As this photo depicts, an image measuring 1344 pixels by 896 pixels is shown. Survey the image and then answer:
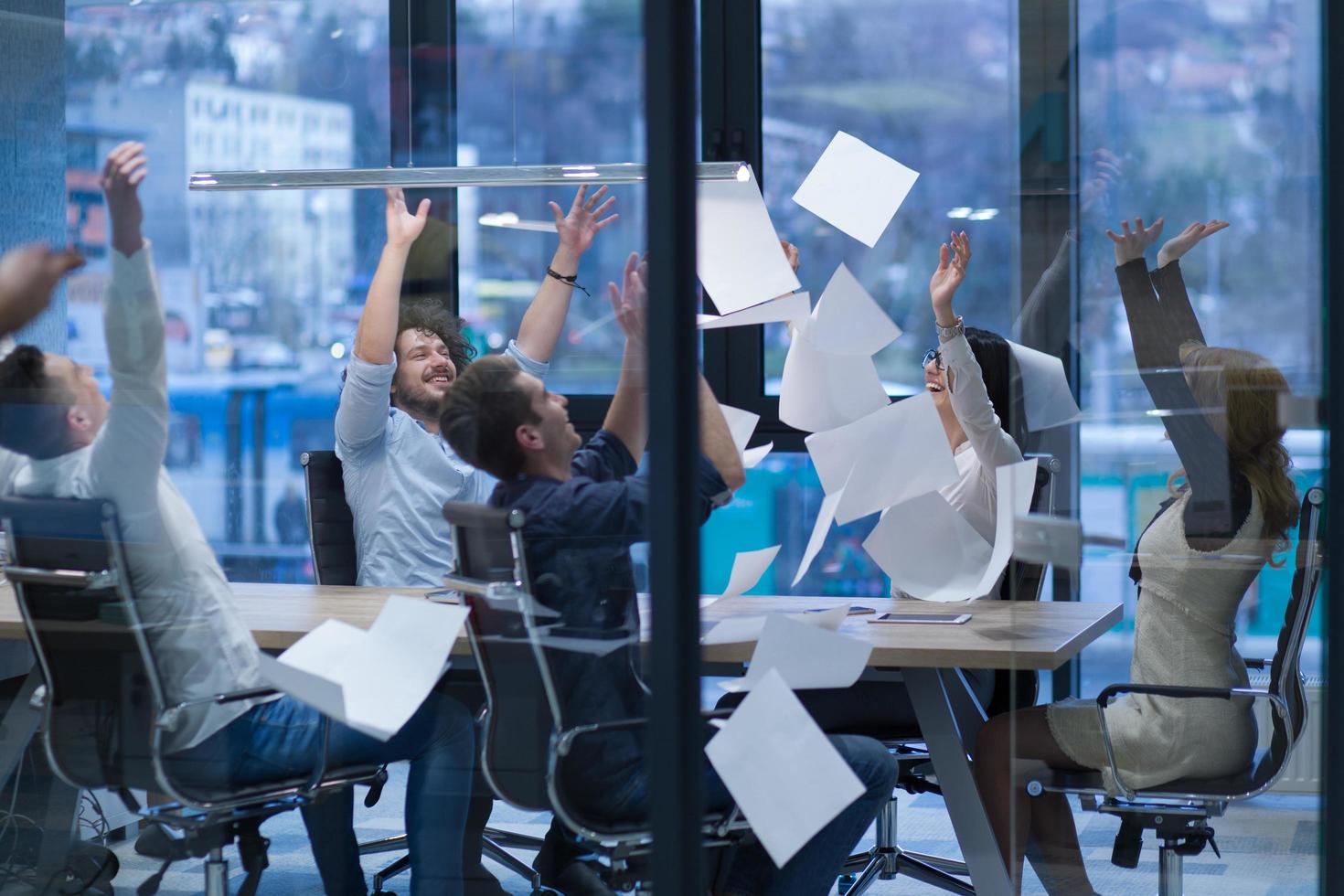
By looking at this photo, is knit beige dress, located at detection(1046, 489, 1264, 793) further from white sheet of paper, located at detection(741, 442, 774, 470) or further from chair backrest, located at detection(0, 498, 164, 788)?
chair backrest, located at detection(0, 498, 164, 788)

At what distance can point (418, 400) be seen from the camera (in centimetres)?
255

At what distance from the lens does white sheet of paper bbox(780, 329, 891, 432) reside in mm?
2934

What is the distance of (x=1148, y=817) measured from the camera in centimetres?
242

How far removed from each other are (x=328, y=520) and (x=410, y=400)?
27 cm

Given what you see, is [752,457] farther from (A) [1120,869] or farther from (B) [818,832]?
(A) [1120,869]

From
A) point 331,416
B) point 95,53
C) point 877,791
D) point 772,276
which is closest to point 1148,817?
point 877,791

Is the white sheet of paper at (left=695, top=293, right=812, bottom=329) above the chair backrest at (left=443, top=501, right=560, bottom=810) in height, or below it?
above

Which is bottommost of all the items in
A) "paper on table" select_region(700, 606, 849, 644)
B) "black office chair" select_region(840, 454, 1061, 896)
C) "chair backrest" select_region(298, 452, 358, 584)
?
"black office chair" select_region(840, 454, 1061, 896)

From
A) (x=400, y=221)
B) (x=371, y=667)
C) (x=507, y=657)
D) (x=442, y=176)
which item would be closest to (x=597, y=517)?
(x=507, y=657)

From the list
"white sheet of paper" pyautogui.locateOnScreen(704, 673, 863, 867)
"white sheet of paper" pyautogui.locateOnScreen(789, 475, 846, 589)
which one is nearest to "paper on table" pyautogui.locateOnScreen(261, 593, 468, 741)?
"white sheet of paper" pyautogui.locateOnScreen(704, 673, 863, 867)

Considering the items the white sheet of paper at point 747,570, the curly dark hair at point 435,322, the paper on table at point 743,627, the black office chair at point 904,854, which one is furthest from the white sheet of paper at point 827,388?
the curly dark hair at point 435,322

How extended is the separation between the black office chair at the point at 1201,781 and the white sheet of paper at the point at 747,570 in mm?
605

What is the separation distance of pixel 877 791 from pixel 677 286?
A: 103 centimetres

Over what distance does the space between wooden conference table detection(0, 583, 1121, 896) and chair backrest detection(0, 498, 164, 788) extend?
52 millimetres
